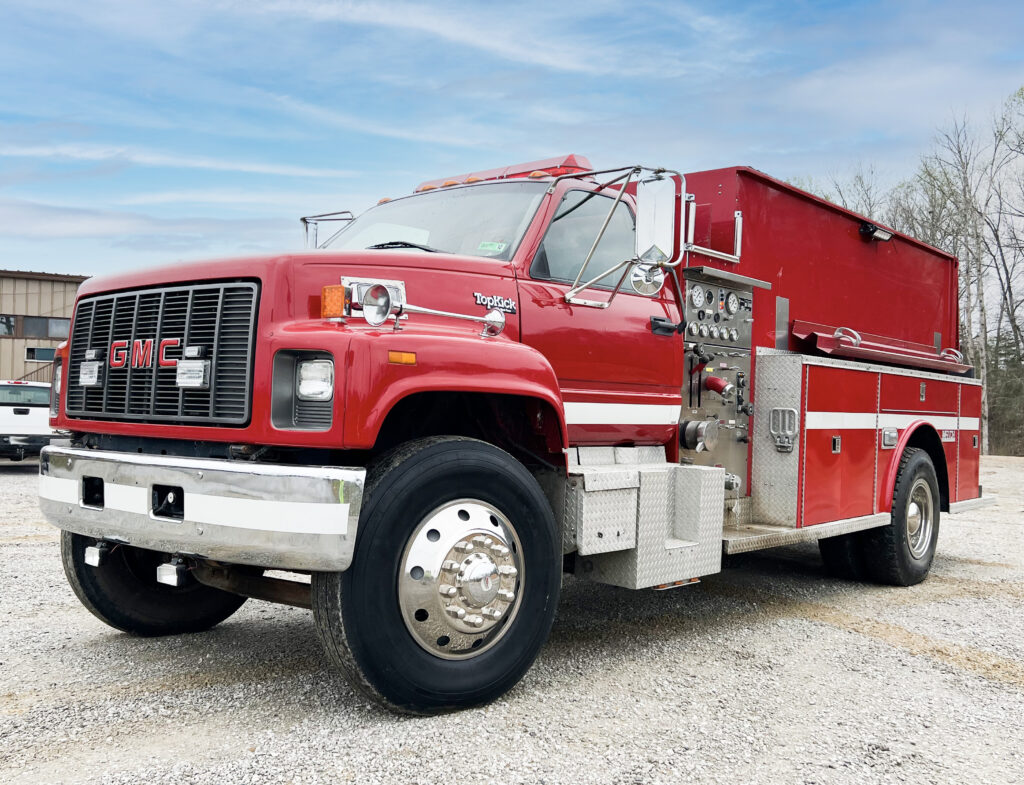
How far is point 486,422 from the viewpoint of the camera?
4.44m

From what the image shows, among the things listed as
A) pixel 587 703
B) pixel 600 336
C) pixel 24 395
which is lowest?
pixel 587 703

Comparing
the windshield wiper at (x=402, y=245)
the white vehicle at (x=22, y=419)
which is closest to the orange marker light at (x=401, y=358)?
the windshield wiper at (x=402, y=245)

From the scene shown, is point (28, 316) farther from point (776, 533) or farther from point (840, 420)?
point (776, 533)

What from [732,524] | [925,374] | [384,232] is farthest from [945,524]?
[384,232]

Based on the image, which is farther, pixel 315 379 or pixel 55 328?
pixel 55 328

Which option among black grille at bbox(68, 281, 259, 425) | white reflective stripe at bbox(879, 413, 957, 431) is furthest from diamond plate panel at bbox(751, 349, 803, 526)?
black grille at bbox(68, 281, 259, 425)

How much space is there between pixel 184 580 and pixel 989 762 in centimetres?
327

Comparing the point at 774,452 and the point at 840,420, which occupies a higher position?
the point at 840,420

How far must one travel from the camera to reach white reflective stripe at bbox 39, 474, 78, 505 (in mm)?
4081

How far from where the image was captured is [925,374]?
25.0 feet

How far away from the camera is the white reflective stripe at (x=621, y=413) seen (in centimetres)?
468

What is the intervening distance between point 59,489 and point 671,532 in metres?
2.98

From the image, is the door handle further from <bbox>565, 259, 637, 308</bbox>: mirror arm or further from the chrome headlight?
the chrome headlight

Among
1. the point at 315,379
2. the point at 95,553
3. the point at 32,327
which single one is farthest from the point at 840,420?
the point at 32,327
